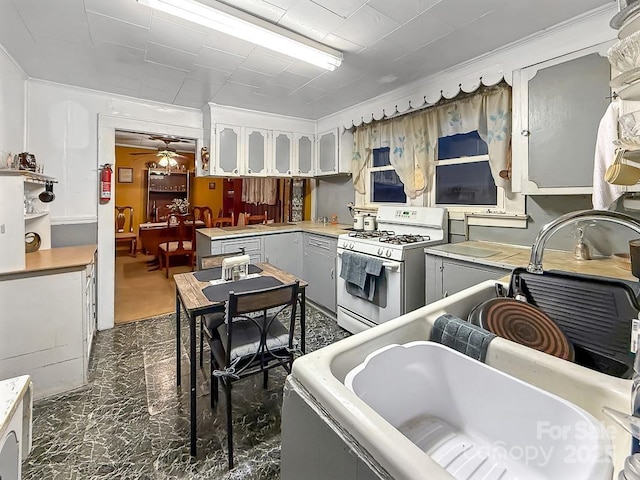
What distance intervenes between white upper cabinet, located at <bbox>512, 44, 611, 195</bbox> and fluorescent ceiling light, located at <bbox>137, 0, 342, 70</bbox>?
1340 millimetres

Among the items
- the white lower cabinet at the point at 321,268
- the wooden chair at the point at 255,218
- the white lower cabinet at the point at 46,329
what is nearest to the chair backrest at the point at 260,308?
the white lower cabinet at the point at 46,329

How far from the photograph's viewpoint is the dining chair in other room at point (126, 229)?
6.22m

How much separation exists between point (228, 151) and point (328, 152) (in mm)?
1267

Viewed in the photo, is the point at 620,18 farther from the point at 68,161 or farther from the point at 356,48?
the point at 68,161

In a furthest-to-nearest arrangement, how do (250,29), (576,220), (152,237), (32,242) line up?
(152,237)
(32,242)
(250,29)
(576,220)

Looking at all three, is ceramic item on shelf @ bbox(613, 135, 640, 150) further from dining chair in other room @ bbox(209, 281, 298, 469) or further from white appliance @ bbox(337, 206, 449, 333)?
white appliance @ bbox(337, 206, 449, 333)

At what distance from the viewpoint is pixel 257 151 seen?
384 cm

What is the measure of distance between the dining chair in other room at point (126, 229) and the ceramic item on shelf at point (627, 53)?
6.96 metres

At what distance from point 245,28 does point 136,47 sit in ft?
2.96

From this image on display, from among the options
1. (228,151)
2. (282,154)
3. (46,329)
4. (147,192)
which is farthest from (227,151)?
(147,192)

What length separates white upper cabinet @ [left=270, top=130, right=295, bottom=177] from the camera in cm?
398

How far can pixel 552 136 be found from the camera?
1.97 m

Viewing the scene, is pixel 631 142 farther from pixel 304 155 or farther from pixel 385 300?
pixel 304 155

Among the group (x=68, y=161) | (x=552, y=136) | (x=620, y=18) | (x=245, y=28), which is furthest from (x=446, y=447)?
(x=68, y=161)
